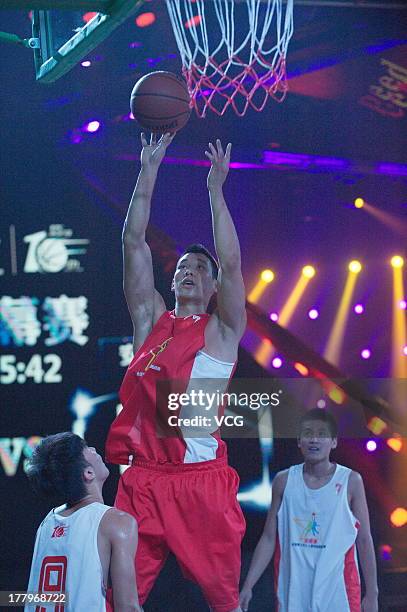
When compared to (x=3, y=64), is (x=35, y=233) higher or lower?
lower

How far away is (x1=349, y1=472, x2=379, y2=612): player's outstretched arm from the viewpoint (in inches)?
162

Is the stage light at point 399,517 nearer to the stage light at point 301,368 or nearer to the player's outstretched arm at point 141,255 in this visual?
the stage light at point 301,368

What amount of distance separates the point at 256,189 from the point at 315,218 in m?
0.45

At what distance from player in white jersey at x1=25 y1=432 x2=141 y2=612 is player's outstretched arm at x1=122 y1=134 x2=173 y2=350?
4.28ft

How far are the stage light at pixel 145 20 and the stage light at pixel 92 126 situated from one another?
75 cm

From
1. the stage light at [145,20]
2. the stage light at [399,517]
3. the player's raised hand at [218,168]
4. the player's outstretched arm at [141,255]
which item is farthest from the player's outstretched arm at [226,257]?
the stage light at [399,517]

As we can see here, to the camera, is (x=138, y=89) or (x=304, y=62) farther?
(x=304, y=62)

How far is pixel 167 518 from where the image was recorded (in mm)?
3658

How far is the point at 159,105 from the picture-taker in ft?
14.5

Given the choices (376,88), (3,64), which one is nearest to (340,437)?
(376,88)

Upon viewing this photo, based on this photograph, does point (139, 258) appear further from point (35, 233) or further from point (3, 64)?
point (3, 64)

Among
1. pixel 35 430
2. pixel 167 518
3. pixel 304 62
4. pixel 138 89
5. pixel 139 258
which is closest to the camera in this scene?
pixel 167 518

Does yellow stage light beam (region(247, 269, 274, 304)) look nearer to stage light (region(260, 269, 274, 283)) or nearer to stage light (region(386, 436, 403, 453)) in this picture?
stage light (region(260, 269, 274, 283))

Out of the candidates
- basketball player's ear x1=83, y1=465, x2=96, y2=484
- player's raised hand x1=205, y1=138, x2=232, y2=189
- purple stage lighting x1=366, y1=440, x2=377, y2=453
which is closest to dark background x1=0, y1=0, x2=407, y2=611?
purple stage lighting x1=366, y1=440, x2=377, y2=453
